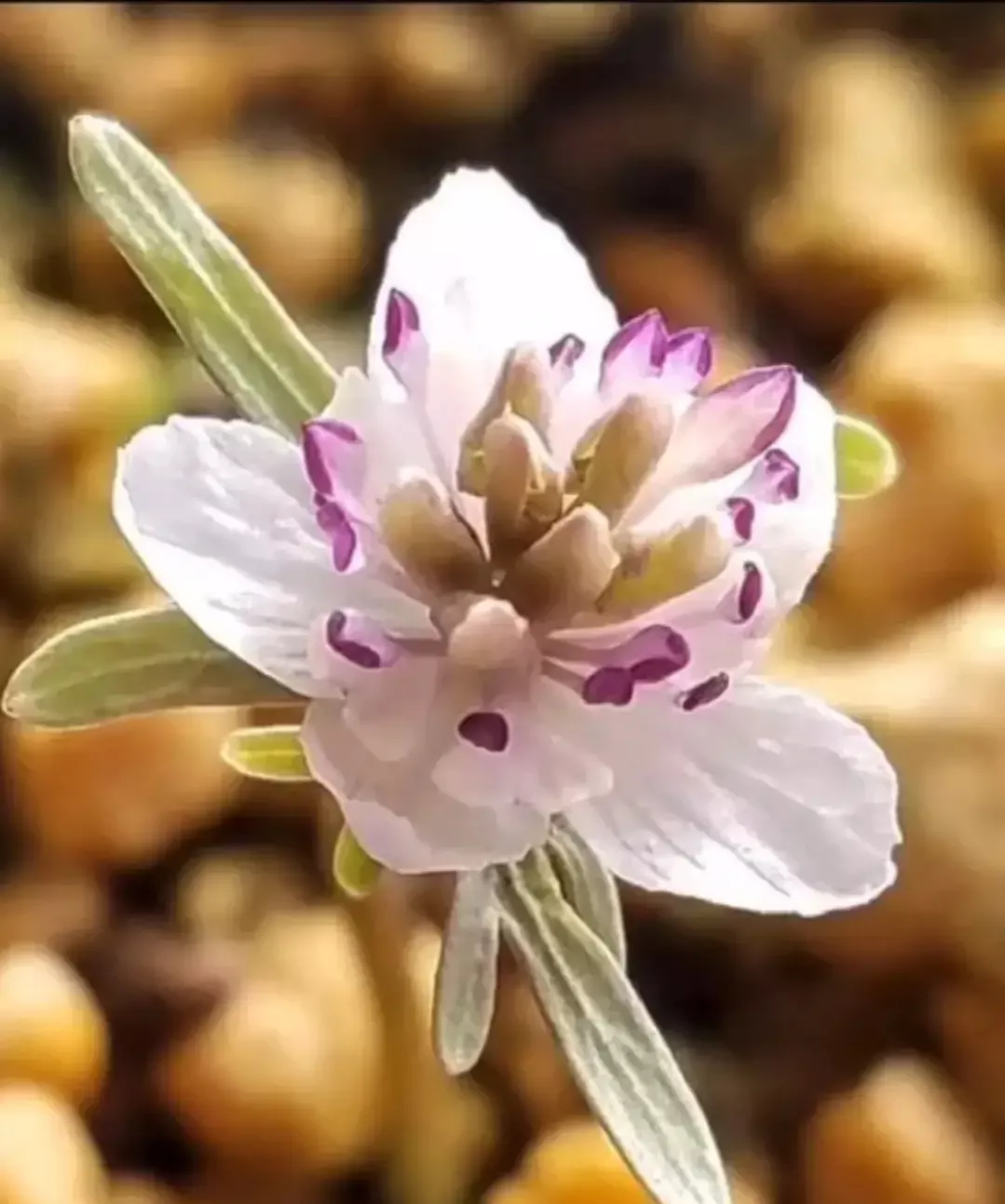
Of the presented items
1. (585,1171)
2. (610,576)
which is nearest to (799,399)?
(610,576)

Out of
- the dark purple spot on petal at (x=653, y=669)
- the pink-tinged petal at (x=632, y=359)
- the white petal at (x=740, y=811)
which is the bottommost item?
the white petal at (x=740, y=811)

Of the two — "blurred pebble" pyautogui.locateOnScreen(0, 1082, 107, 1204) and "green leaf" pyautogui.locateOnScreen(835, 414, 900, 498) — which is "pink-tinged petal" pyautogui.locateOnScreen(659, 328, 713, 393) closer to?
"green leaf" pyautogui.locateOnScreen(835, 414, 900, 498)

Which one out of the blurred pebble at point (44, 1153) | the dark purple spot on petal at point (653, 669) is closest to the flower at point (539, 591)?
the dark purple spot on petal at point (653, 669)

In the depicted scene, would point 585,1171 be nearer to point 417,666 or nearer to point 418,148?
point 417,666

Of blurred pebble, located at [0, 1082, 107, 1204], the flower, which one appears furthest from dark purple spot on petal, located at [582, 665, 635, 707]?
blurred pebble, located at [0, 1082, 107, 1204]

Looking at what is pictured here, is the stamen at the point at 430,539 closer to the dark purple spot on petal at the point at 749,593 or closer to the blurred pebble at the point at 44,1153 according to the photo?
the dark purple spot on petal at the point at 749,593

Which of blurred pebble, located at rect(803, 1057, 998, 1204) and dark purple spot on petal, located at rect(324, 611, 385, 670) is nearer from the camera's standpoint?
dark purple spot on petal, located at rect(324, 611, 385, 670)
